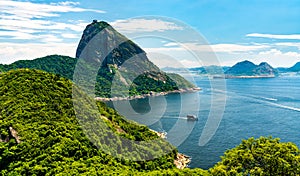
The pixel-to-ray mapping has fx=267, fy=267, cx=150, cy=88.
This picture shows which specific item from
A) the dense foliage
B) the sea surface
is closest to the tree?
the sea surface

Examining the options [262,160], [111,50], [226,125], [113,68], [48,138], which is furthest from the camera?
[111,50]

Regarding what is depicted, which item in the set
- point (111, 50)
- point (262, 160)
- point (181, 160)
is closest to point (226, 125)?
point (181, 160)

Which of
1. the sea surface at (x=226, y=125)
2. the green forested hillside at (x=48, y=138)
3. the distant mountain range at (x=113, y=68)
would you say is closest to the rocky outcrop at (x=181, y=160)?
the sea surface at (x=226, y=125)

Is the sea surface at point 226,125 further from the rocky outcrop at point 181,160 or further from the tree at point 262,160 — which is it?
the tree at point 262,160

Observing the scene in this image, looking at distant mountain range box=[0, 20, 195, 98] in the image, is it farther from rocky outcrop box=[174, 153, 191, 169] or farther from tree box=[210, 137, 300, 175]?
tree box=[210, 137, 300, 175]

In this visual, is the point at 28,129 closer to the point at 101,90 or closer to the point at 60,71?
the point at 101,90

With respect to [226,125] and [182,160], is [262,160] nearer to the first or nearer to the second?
[182,160]
